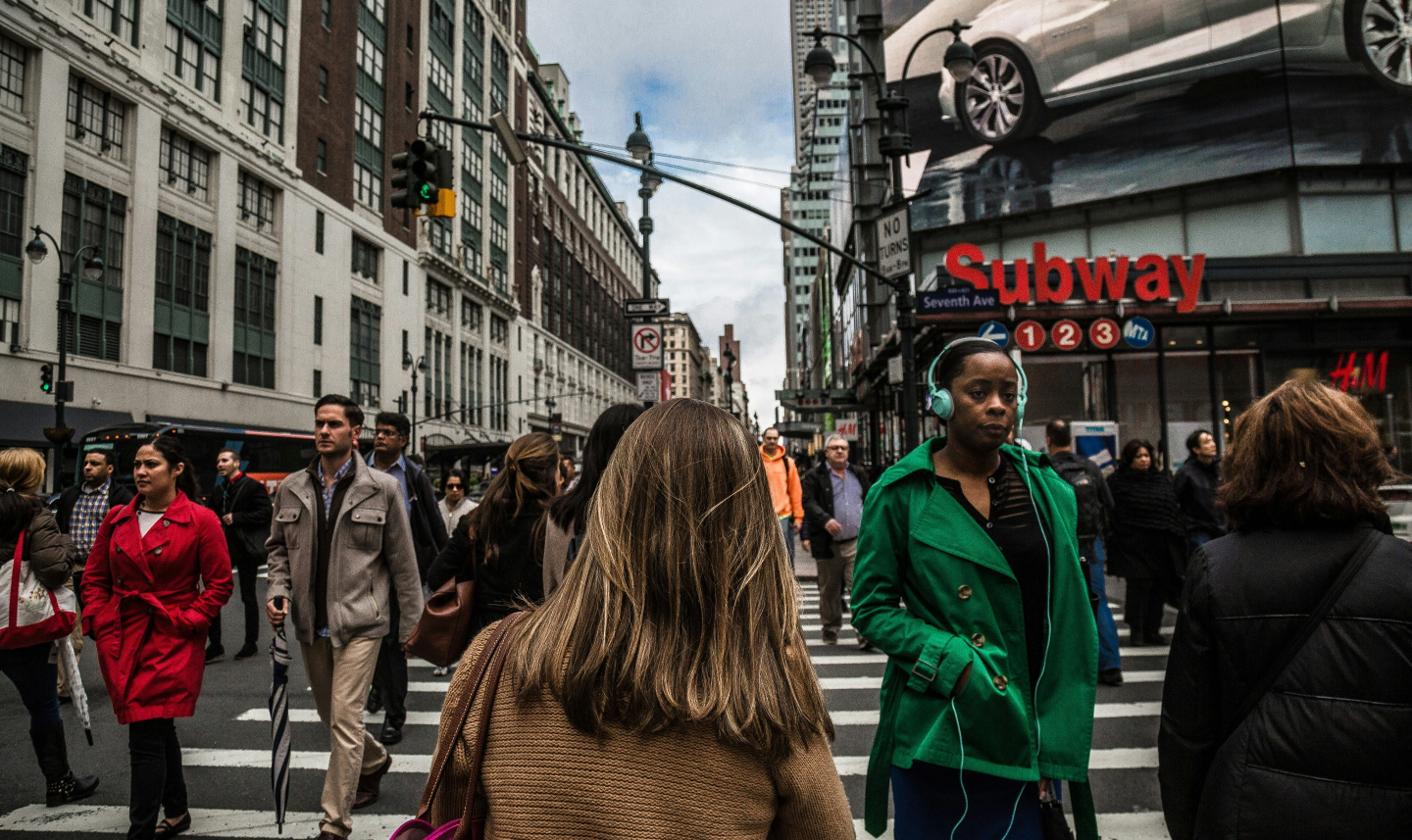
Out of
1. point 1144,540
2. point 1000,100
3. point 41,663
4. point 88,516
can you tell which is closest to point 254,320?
point 1000,100

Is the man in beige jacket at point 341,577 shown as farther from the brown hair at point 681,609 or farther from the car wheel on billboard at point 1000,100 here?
the car wheel on billboard at point 1000,100

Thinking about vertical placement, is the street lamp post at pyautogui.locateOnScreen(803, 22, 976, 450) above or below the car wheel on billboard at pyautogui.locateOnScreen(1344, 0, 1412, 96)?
below

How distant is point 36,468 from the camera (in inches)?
219

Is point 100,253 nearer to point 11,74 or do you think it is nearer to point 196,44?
point 11,74

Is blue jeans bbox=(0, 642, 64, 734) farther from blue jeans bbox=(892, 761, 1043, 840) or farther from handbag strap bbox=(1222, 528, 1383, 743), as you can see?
handbag strap bbox=(1222, 528, 1383, 743)

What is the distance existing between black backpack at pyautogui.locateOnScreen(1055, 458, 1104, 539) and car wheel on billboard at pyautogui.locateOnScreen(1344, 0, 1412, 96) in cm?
2913

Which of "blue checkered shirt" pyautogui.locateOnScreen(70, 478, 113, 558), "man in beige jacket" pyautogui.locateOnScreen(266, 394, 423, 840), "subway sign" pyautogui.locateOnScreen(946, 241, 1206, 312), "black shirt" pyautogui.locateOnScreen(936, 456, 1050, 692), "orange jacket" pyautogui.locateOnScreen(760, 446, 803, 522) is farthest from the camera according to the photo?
"subway sign" pyautogui.locateOnScreen(946, 241, 1206, 312)

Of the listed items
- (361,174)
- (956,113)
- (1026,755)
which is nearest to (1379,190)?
(956,113)

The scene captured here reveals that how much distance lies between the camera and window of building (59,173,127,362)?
96.7 feet

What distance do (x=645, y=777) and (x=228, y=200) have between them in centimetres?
4234

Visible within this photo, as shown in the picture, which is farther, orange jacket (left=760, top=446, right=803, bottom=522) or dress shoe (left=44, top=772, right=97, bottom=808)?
orange jacket (left=760, top=446, right=803, bottom=522)

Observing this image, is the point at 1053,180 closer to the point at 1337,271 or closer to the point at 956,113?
the point at 956,113

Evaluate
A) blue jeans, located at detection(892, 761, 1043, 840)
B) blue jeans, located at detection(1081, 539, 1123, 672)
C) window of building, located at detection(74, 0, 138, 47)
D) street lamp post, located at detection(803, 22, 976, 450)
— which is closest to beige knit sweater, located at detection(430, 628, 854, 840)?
blue jeans, located at detection(892, 761, 1043, 840)

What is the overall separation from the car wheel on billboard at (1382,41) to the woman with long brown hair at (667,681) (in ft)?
117
